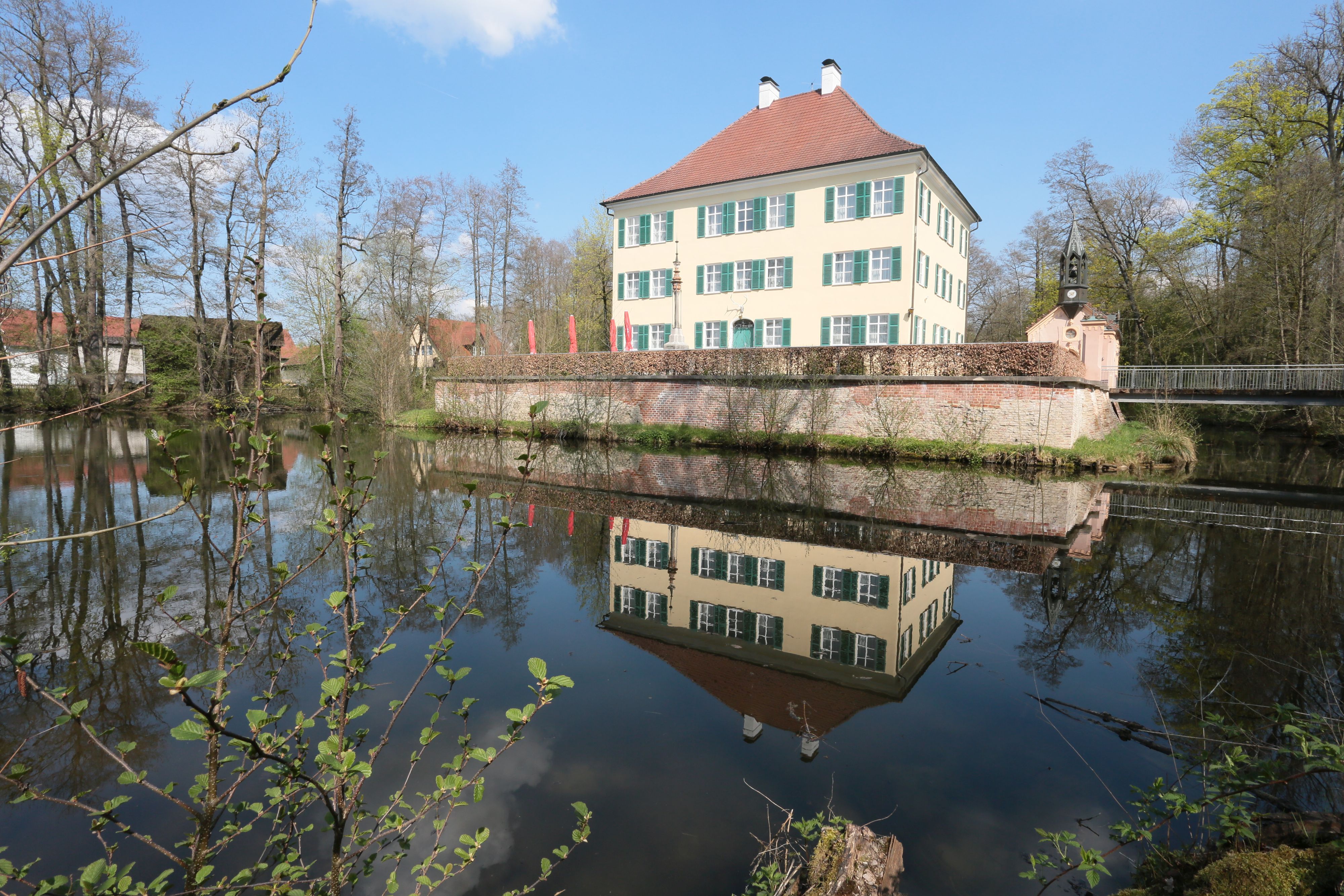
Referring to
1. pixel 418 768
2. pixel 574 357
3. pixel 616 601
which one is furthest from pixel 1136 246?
pixel 418 768

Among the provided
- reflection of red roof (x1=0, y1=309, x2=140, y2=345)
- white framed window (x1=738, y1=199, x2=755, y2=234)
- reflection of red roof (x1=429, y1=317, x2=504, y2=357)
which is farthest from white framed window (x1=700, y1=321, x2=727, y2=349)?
reflection of red roof (x1=0, y1=309, x2=140, y2=345)

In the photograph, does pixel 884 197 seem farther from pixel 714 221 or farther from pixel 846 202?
pixel 714 221

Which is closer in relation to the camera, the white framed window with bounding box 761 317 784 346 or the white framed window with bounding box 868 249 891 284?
the white framed window with bounding box 868 249 891 284

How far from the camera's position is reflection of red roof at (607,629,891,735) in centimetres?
397

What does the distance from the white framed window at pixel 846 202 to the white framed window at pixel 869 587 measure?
2097 cm

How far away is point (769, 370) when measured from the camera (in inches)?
798

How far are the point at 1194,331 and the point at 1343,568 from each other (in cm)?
2845

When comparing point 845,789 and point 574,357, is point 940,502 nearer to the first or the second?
point 845,789

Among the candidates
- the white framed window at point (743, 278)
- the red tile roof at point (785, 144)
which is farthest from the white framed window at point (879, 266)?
the white framed window at point (743, 278)

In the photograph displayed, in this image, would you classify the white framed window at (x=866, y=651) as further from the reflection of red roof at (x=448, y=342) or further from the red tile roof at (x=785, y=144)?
the reflection of red roof at (x=448, y=342)

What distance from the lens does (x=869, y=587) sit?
6.42 metres

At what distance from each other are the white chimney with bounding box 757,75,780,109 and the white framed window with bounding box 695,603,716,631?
2996cm

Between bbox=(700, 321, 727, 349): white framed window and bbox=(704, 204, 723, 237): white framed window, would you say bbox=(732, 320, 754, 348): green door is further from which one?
bbox=(704, 204, 723, 237): white framed window

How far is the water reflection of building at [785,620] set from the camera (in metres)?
4.30
